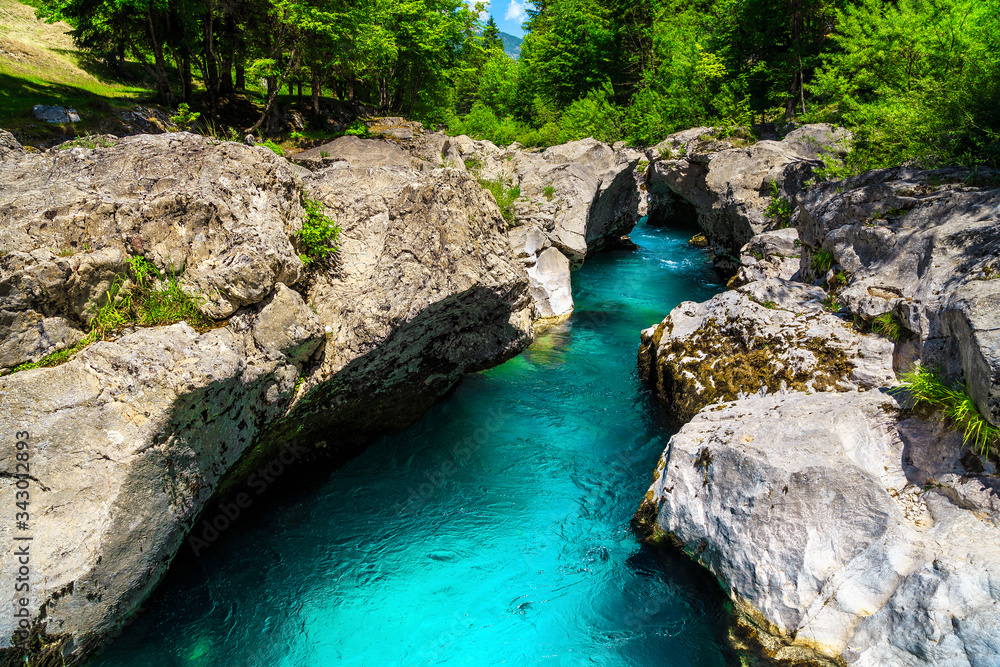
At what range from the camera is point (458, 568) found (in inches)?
247

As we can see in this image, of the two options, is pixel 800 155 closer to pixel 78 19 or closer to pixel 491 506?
pixel 491 506

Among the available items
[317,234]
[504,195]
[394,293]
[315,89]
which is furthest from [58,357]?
[315,89]

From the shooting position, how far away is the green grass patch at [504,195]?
49.0ft

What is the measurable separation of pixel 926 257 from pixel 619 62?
31.6 m

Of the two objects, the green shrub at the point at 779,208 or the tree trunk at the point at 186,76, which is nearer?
the green shrub at the point at 779,208

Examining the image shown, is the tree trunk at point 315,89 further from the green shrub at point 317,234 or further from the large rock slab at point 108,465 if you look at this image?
the large rock slab at point 108,465

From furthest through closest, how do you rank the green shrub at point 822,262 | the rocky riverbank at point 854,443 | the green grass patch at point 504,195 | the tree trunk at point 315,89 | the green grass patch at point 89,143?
the tree trunk at point 315,89
the green grass patch at point 504,195
the green shrub at point 822,262
the green grass patch at point 89,143
the rocky riverbank at point 854,443

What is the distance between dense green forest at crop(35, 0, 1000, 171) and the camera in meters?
9.99

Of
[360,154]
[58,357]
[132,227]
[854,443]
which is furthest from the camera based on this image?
[360,154]

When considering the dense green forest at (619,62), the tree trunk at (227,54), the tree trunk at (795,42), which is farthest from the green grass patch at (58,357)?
the tree trunk at (795,42)

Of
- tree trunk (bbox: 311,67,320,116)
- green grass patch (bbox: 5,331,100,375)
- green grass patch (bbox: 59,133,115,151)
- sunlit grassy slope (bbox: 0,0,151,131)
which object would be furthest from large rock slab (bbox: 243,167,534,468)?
tree trunk (bbox: 311,67,320,116)

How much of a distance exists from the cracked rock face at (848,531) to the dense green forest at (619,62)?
576 centimetres

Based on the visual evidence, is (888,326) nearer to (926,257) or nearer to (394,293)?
(926,257)

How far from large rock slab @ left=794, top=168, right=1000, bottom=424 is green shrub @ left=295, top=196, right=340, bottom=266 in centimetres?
690
